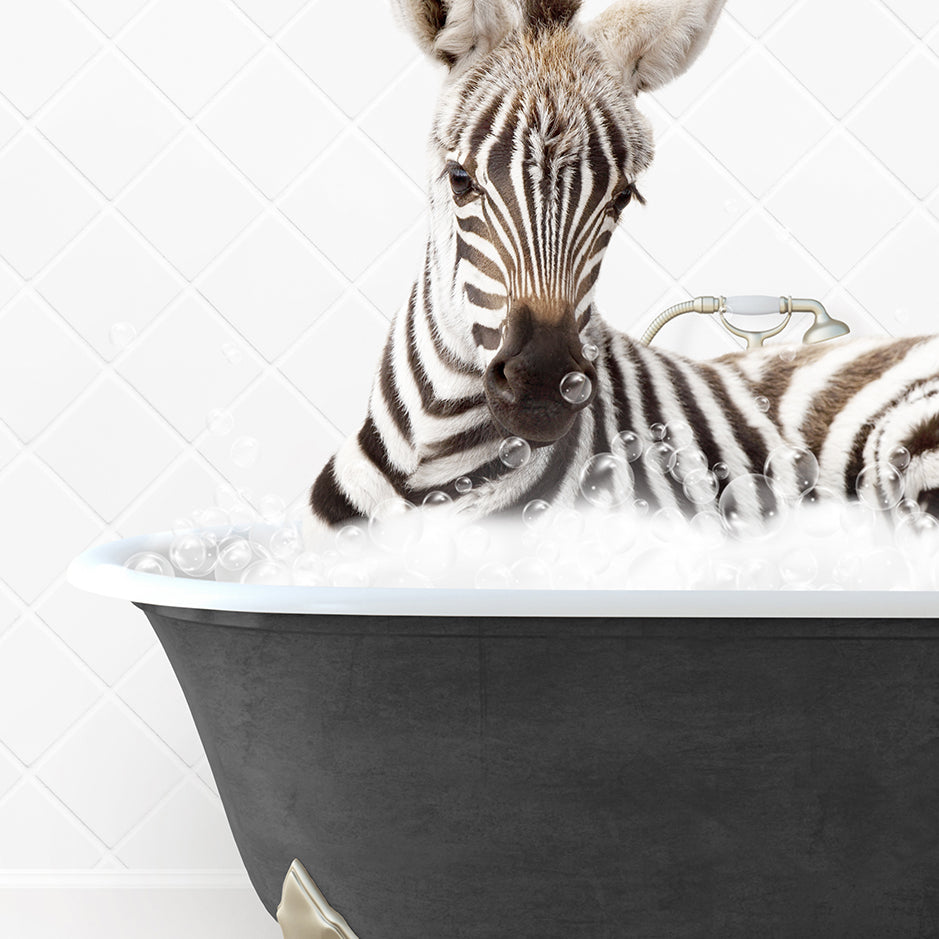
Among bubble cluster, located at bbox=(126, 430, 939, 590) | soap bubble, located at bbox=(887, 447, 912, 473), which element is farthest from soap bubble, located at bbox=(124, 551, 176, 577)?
soap bubble, located at bbox=(887, 447, 912, 473)

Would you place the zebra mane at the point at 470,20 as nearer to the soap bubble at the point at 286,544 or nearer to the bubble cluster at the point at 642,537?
the bubble cluster at the point at 642,537

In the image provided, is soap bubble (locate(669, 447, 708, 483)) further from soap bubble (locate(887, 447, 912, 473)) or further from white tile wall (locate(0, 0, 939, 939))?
white tile wall (locate(0, 0, 939, 939))

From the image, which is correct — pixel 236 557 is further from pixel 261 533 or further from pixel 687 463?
pixel 687 463

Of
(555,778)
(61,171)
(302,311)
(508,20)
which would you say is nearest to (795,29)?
(508,20)

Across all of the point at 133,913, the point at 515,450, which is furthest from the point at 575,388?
the point at 133,913

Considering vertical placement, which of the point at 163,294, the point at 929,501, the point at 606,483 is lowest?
the point at 929,501

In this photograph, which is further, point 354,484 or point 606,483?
point 354,484

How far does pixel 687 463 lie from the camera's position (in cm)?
97

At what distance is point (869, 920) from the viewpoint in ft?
2.50

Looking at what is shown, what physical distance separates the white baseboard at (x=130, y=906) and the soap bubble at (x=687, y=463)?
909mm

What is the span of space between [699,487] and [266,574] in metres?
0.43

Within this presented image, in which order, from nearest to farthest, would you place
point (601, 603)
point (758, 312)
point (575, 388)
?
point (601, 603) < point (575, 388) < point (758, 312)

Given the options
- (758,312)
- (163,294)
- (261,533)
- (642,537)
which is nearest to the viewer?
(642,537)

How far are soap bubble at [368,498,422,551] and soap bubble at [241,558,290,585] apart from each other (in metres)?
0.09
